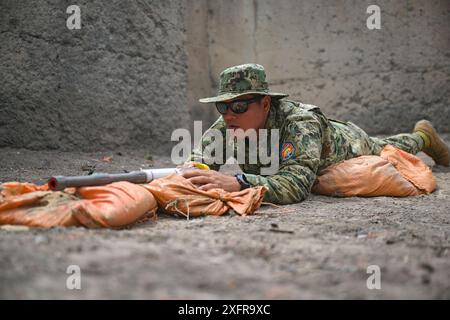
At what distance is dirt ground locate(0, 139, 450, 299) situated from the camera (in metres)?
0.92

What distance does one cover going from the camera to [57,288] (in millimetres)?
849

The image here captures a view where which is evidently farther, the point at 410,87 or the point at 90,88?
the point at 410,87

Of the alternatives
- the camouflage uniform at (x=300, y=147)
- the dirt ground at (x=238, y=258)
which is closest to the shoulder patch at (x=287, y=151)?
the camouflage uniform at (x=300, y=147)

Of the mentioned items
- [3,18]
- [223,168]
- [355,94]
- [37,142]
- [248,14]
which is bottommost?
[223,168]

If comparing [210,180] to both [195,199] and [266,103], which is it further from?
[266,103]

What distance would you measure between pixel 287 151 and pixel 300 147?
3.0 inches

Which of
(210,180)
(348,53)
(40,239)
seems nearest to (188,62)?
(348,53)

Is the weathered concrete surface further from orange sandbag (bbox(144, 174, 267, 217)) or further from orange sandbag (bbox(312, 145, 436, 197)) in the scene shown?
orange sandbag (bbox(312, 145, 436, 197))

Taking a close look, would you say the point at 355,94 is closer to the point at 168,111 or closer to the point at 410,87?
the point at 410,87

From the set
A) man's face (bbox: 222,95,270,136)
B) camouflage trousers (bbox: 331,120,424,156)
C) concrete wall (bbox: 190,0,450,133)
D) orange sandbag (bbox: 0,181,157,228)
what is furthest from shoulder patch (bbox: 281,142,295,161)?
concrete wall (bbox: 190,0,450,133)

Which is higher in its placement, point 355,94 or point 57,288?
point 355,94

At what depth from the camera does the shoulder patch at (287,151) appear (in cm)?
220

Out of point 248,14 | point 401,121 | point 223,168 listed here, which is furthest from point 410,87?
point 223,168

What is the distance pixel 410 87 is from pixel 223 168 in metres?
2.44
